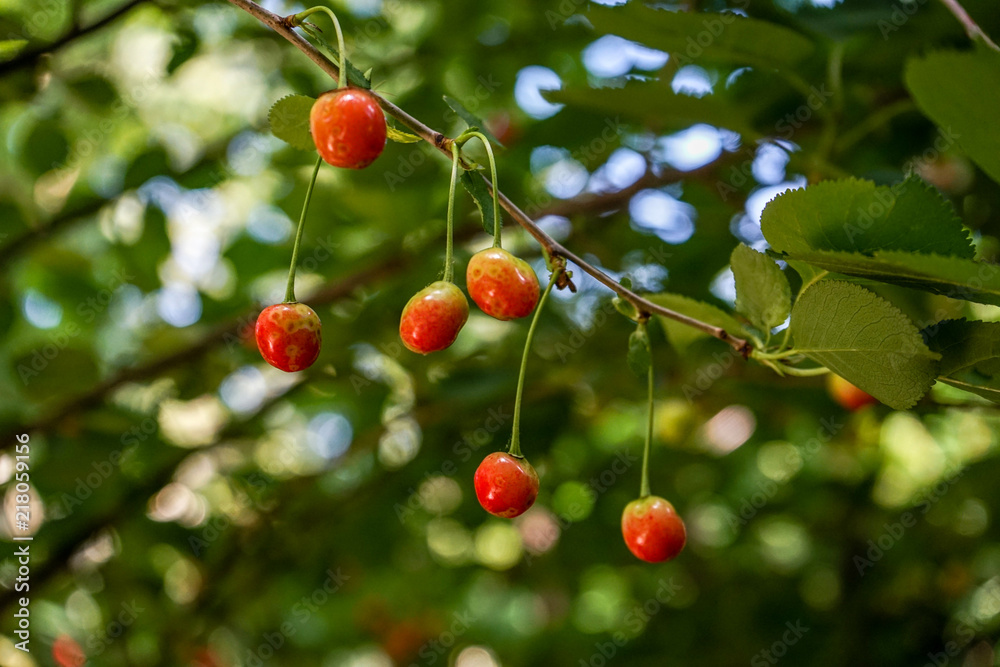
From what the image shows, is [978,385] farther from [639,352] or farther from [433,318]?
[433,318]

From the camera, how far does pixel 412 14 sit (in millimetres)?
1664

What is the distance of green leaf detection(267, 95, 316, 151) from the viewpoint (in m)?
0.56

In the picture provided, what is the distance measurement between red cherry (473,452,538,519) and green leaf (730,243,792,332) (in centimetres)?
23

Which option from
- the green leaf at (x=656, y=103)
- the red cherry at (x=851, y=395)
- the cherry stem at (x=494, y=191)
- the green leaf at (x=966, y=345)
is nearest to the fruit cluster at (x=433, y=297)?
the cherry stem at (x=494, y=191)

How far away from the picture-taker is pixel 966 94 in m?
0.57

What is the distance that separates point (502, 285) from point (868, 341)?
26 centimetres

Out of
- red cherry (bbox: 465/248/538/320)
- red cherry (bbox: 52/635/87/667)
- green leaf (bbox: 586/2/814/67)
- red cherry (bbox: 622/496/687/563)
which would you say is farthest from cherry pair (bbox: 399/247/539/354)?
red cherry (bbox: 52/635/87/667)

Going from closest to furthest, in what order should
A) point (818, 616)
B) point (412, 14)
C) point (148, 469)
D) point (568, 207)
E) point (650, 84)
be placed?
point (650, 84), point (568, 207), point (148, 469), point (412, 14), point (818, 616)

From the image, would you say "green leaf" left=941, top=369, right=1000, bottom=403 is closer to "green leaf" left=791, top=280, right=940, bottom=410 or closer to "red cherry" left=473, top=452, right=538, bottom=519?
"green leaf" left=791, top=280, right=940, bottom=410

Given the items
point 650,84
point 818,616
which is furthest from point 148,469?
point 818,616

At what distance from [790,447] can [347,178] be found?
1.42 metres

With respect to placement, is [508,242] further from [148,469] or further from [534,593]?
[534,593]

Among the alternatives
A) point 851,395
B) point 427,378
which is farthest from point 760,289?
point 427,378

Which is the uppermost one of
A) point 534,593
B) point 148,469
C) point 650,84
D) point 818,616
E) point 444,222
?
point 650,84
